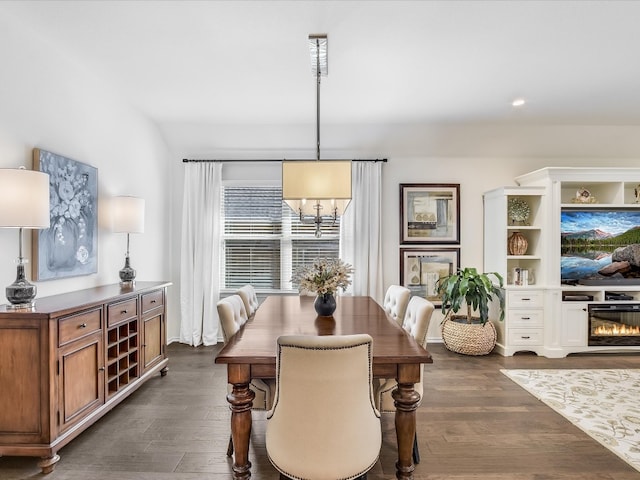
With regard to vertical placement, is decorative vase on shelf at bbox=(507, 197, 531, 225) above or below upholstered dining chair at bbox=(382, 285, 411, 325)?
above

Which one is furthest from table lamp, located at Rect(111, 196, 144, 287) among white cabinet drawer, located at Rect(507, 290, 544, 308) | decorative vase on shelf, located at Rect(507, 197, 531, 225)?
decorative vase on shelf, located at Rect(507, 197, 531, 225)

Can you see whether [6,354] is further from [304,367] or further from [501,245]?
[501,245]

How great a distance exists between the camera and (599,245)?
4520 millimetres

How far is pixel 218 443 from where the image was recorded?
8.06ft

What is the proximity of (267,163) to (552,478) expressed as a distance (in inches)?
166

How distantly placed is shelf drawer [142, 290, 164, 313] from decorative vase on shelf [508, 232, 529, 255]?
4.13 m

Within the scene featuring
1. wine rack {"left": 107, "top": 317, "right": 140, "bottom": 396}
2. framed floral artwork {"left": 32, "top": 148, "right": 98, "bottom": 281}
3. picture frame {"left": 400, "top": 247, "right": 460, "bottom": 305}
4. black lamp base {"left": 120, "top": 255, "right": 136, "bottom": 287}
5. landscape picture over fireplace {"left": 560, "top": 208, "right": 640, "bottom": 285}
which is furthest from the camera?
picture frame {"left": 400, "top": 247, "right": 460, "bottom": 305}

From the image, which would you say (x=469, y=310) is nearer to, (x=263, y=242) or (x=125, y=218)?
(x=263, y=242)

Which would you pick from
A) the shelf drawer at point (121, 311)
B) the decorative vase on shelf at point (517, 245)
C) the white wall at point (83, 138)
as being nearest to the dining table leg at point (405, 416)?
the shelf drawer at point (121, 311)

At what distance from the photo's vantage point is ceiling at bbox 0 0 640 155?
236cm

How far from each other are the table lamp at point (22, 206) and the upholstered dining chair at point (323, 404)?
5.70ft

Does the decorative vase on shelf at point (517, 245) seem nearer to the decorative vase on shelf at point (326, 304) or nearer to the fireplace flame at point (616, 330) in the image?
the fireplace flame at point (616, 330)

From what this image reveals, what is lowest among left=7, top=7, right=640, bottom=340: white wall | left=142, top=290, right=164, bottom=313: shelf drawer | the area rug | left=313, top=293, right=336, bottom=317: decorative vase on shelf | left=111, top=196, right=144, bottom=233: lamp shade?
the area rug

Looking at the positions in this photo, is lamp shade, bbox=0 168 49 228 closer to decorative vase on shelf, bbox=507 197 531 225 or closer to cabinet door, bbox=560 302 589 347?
decorative vase on shelf, bbox=507 197 531 225
